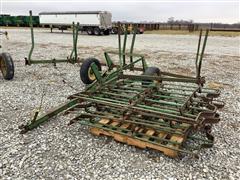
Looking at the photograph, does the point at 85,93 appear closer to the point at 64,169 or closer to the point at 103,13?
the point at 64,169

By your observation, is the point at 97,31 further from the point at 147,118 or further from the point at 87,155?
the point at 87,155

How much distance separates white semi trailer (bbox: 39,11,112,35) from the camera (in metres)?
29.9

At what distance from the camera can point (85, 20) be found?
30594 mm

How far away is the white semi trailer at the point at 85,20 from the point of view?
98.2ft

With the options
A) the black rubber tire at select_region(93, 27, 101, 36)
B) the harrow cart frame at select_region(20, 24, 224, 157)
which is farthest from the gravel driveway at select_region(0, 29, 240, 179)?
the black rubber tire at select_region(93, 27, 101, 36)

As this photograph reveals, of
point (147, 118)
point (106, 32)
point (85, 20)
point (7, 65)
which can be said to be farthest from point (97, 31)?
point (147, 118)

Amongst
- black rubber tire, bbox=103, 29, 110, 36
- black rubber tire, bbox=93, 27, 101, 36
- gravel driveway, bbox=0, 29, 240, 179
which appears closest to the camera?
gravel driveway, bbox=0, 29, 240, 179

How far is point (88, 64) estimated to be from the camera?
23.2ft

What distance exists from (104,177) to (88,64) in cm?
431

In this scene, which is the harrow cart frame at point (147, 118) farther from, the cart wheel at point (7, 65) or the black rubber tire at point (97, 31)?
the black rubber tire at point (97, 31)

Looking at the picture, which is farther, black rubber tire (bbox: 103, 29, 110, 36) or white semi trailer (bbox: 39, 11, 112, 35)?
black rubber tire (bbox: 103, 29, 110, 36)

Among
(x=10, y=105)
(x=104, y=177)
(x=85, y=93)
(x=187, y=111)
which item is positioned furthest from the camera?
(x=10, y=105)

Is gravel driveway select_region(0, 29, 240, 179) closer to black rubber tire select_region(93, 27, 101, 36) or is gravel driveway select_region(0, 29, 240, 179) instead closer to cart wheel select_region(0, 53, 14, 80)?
cart wheel select_region(0, 53, 14, 80)

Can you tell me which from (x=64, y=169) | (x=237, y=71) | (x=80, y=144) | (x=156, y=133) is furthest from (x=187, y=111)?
(x=237, y=71)
